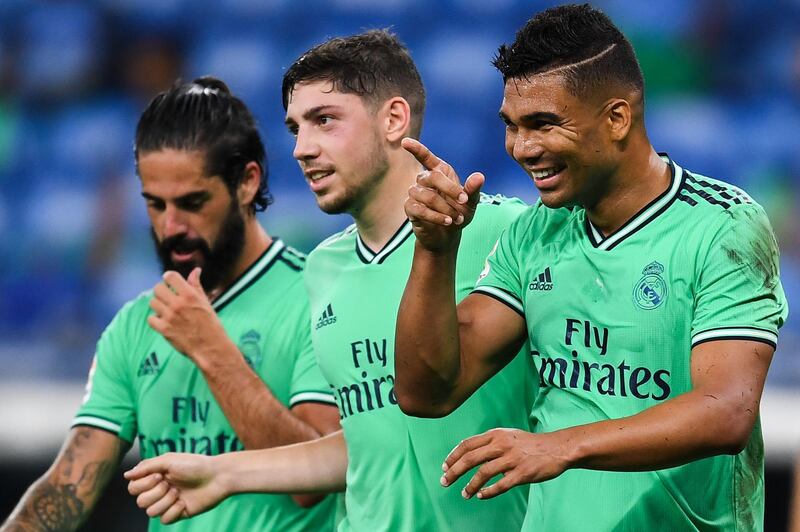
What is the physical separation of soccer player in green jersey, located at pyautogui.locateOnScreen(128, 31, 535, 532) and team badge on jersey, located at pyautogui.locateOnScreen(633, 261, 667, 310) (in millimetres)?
638

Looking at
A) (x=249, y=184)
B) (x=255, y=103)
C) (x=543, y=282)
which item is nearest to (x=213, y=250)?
(x=249, y=184)

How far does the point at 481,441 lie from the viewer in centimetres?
275

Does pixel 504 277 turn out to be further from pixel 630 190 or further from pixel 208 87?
pixel 208 87

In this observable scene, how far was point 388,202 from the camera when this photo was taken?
13.3 feet

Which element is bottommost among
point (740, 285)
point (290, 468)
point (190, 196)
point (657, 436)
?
point (657, 436)

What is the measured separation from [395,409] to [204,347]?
76cm

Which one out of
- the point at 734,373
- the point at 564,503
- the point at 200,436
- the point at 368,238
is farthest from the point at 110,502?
the point at 734,373

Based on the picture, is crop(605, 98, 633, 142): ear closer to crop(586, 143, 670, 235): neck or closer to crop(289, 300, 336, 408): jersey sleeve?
crop(586, 143, 670, 235): neck

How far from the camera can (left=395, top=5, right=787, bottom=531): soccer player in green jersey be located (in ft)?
9.93

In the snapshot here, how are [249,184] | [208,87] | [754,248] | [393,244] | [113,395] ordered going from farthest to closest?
1. [208,87]
2. [249,184]
3. [113,395]
4. [393,244]
5. [754,248]

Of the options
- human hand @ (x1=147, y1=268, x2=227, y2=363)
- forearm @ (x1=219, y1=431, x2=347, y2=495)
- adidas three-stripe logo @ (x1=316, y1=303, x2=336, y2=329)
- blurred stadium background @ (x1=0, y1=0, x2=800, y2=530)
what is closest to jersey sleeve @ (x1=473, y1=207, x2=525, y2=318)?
adidas three-stripe logo @ (x1=316, y1=303, x2=336, y2=329)

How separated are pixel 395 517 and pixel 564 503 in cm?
68

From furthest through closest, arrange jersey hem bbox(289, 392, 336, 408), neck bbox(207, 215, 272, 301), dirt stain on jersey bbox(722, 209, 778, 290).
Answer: neck bbox(207, 215, 272, 301)
jersey hem bbox(289, 392, 336, 408)
dirt stain on jersey bbox(722, 209, 778, 290)

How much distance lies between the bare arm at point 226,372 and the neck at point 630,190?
1380 mm
